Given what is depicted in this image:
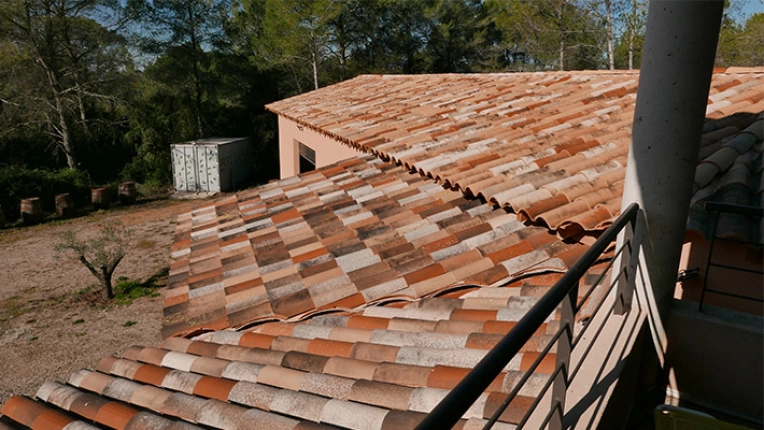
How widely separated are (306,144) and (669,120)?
9540 mm

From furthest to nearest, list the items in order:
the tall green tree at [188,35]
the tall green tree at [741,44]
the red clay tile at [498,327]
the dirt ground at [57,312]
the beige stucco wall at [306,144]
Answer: the tall green tree at [188,35]
the tall green tree at [741,44]
the beige stucco wall at [306,144]
the dirt ground at [57,312]
the red clay tile at [498,327]

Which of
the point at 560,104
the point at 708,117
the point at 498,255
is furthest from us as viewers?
the point at 560,104

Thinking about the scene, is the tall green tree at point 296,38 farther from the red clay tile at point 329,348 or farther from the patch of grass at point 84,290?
the red clay tile at point 329,348

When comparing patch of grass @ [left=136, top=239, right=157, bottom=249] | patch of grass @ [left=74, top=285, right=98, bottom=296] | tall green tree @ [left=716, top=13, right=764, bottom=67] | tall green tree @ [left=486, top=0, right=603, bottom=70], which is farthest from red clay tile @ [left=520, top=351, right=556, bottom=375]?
tall green tree @ [left=716, top=13, right=764, bottom=67]

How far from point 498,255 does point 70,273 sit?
1239 cm

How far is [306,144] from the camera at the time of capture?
11.1 metres

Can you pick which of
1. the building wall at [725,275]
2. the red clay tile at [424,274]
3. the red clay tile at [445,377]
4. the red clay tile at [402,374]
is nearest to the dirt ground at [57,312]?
the red clay tile at [424,274]

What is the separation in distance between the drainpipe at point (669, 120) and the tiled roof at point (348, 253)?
36.9 inches

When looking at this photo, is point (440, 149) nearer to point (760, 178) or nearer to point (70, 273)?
point (760, 178)

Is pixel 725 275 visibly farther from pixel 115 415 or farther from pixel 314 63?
pixel 314 63

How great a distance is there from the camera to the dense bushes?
17.4 metres

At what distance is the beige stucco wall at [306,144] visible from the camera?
861cm

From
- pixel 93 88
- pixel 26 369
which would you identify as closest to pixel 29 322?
pixel 26 369

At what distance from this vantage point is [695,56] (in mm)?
2006
